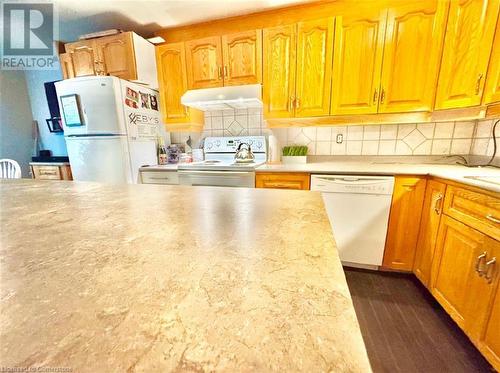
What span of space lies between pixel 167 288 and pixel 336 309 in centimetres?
24

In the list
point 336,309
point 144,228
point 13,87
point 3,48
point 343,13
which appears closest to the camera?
point 336,309

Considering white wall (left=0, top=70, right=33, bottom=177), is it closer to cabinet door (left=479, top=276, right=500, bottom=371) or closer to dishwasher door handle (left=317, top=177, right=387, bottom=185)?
dishwasher door handle (left=317, top=177, right=387, bottom=185)

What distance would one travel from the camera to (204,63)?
6.76 ft

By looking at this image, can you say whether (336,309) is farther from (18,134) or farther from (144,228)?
(18,134)

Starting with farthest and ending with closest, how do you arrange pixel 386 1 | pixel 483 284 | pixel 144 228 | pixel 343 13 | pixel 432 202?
pixel 343 13, pixel 386 1, pixel 432 202, pixel 483 284, pixel 144 228

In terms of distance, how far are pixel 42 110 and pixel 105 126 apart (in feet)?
6.93

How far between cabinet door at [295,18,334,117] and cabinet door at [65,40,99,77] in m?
2.00

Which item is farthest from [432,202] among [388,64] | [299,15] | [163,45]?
[163,45]

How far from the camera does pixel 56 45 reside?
7.94 feet

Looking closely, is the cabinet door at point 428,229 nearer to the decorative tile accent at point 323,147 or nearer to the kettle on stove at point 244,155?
the decorative tile accent at point 323,147

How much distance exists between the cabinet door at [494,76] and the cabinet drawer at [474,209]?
0.67 m

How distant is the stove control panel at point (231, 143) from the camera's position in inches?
87.4

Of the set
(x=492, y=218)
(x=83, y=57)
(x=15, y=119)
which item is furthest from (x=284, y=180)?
(x=15, y=119)

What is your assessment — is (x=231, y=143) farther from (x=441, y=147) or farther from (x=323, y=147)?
(x=441, y=147)
